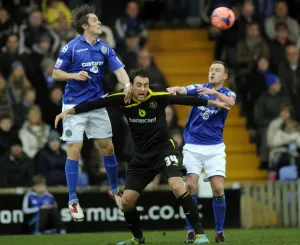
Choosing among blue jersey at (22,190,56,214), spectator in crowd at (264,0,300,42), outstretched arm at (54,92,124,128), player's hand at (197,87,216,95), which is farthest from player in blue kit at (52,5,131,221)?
spectator in crowd at (264,0,300,42)

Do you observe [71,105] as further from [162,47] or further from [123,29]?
[162,47]

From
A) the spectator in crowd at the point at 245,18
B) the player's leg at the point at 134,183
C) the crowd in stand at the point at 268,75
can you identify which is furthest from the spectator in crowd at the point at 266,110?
the player's leg at the point at 134,183

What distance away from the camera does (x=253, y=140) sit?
24125 millimetres

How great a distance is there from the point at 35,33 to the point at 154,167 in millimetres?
8355

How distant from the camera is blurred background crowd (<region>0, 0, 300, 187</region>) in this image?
2169 centimetres

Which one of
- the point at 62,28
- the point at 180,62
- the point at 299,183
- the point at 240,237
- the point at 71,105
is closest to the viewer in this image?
the point at 71,105

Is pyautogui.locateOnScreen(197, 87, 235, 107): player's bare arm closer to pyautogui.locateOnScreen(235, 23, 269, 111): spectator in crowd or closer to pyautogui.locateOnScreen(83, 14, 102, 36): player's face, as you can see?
pyautogui.locateOnScreen(83, 14, 102, 36): player's face

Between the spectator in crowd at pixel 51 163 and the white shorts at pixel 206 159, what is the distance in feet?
16.4

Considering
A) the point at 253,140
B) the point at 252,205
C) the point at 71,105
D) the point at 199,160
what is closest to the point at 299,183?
the point at 252,205

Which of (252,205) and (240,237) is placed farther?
(252,205)

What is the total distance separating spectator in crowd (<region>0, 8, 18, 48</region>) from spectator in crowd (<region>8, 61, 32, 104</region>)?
102 centimetres

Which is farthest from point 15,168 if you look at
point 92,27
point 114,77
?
point 92,27

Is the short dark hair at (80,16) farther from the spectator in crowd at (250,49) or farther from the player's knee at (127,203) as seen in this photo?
the spectator in crowd at (250,49)

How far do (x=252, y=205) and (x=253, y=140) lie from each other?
2889 mm
